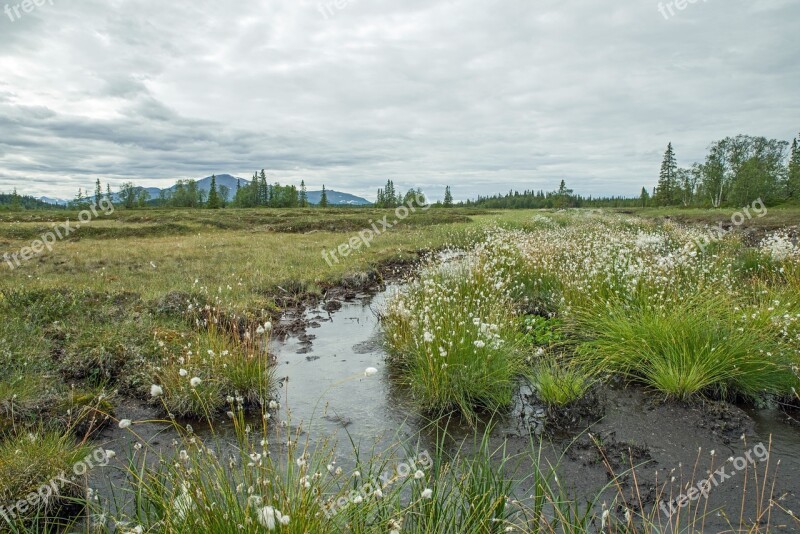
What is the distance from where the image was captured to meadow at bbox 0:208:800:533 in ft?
10.4

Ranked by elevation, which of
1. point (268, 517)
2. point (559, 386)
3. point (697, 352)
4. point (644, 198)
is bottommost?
point (559, 386)

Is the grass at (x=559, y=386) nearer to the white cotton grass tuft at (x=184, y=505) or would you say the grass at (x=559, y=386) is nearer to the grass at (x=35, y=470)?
the white cotton grass tuft at (x=184, y=505)

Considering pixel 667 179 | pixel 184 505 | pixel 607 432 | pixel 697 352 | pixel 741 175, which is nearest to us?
pixel 184 505

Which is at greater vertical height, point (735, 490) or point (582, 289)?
point (582, 289)

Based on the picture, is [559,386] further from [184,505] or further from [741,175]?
[741,175]

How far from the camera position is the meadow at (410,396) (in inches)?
125

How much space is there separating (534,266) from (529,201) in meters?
155

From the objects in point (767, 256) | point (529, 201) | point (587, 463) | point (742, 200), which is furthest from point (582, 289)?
point (529, 201)

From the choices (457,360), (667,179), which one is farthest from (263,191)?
(457,360)

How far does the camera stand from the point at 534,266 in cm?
1296

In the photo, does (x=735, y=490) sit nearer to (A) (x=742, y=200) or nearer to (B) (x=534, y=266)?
(B) (x=534, y=266)

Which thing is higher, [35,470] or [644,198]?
[644,198]

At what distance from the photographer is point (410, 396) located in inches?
290

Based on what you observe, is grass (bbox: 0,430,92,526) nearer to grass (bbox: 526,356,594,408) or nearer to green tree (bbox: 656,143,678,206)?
grass (bbox: 526,356,594,408)
